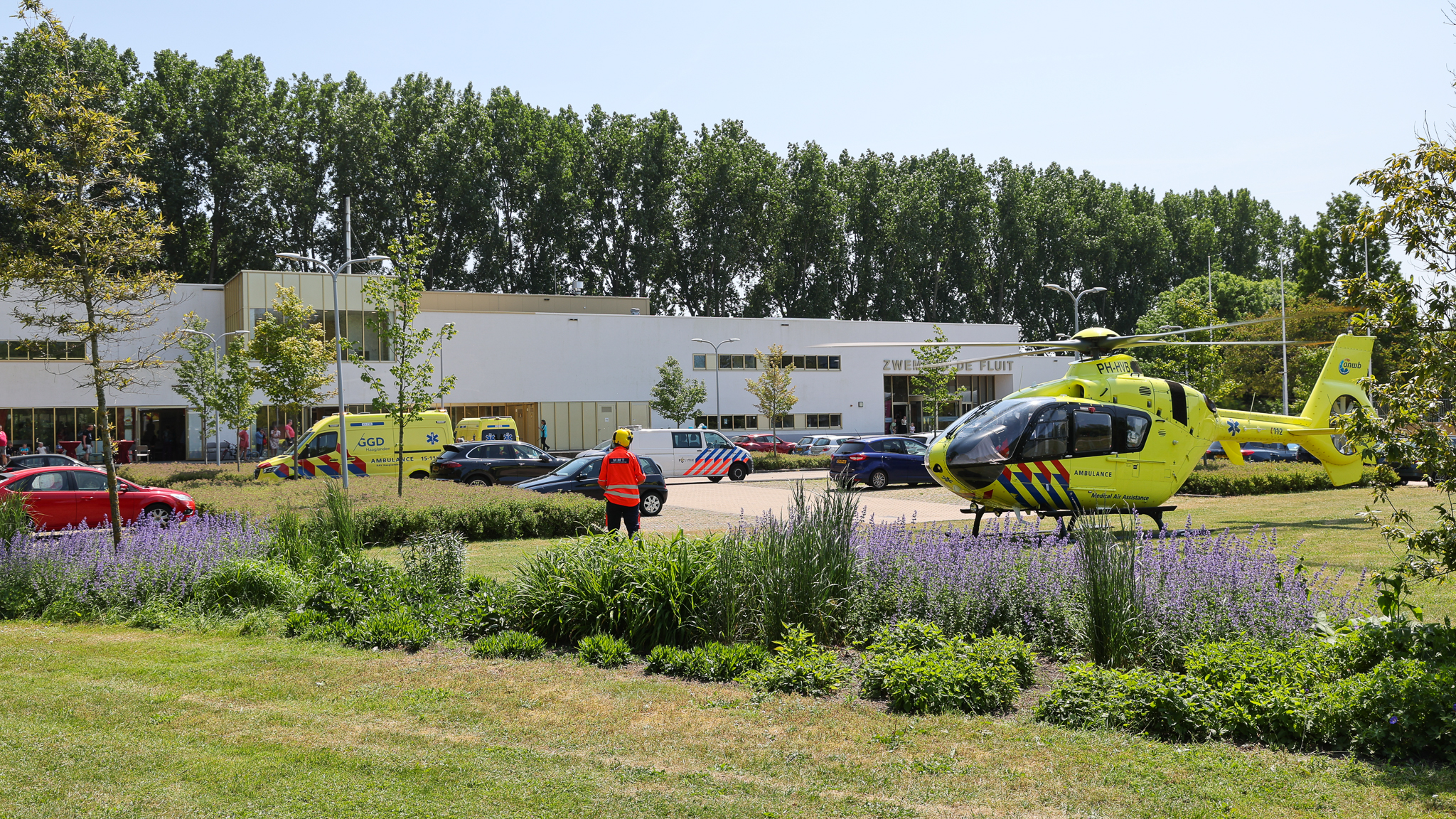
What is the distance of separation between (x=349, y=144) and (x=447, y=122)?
21.7 ft

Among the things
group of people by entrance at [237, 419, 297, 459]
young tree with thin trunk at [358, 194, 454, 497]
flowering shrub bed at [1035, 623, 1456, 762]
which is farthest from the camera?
group of people by entrance at [237, 419, 297, 459]

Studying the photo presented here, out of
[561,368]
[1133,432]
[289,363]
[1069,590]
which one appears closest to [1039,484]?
[1133,432]

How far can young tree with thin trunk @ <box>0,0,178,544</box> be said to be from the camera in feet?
36.2

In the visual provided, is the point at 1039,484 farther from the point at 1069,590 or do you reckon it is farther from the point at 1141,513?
the point at 1069,590

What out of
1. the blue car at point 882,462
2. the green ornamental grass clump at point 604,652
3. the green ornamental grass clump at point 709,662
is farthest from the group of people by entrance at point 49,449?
the green ornamental grass clump at point 709,662

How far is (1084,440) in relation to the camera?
1509cm

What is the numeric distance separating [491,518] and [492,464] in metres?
9.73

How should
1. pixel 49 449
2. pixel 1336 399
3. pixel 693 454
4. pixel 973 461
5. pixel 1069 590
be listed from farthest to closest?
pixel 49 449
pixel 693 454
pixel 1336 399
pixel 973 461
pixel 1069 590

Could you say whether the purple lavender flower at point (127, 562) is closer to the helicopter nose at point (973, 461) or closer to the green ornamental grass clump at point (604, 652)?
the green ornamental grass clump at point (604, 652)

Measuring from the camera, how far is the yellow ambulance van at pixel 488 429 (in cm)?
3672

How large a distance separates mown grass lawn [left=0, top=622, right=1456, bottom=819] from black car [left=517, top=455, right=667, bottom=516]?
13.6m

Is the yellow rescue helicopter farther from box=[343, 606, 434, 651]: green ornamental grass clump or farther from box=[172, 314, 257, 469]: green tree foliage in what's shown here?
box=[172, 314, 257, 469]: green tree foliage

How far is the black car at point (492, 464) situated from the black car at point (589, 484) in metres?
5.01

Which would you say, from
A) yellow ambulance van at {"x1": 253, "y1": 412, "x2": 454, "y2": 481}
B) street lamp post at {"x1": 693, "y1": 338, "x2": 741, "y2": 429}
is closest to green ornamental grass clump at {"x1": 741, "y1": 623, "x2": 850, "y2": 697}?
yellow ambulance van at {"x1": 253, "y1": 412, "x2": 454, "y2": 481}
